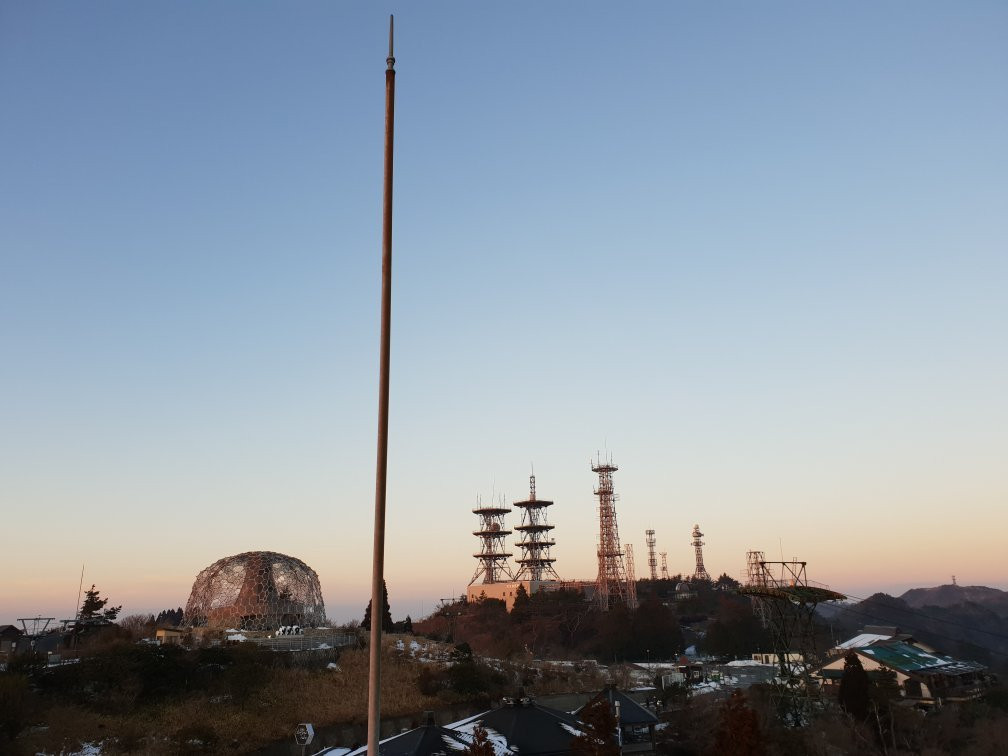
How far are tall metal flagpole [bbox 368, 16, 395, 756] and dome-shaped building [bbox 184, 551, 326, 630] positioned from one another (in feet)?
126

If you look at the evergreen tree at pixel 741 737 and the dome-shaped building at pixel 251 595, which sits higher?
the dome-shaped building at pixel 251 595

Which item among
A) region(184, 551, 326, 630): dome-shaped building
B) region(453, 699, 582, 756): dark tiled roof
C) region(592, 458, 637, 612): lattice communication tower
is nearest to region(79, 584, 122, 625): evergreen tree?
region(184, 551, 326, 630): dome-shaped building

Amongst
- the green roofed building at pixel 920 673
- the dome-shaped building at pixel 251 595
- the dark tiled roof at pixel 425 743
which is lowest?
the green roofed building at pixel 920 673

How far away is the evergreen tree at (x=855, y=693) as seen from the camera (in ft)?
110

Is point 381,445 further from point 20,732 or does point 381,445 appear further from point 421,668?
point 421,668

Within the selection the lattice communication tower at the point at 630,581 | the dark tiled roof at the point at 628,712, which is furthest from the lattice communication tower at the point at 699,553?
the dark tiled roof at the point at 628,712

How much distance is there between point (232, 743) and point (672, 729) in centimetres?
1986

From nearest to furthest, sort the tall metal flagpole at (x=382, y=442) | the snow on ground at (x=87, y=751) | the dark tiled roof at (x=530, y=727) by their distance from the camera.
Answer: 1. the tall metal flagpole at (x=382, y=442)
2. the dark tiled roof at (x=530, y=727)
3. the snow on ground at (x=87, y=751)

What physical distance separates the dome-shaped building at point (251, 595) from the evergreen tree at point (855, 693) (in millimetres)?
30683

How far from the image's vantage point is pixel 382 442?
375 inches

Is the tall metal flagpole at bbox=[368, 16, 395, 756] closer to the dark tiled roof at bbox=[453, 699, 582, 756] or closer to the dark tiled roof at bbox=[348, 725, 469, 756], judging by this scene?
the dark tiled roof at bbox=[348, 725, 469, 756]

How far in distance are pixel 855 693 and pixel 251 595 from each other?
110ft

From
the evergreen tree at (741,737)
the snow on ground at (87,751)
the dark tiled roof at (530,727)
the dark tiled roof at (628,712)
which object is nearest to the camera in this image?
the evergreen tree at (741,737)

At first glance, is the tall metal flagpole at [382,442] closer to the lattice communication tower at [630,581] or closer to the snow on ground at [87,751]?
the snow on ground at [87,751]
